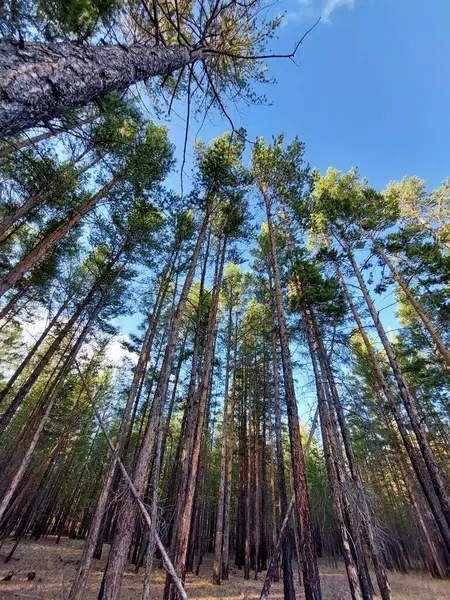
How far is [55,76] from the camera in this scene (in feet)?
5.62

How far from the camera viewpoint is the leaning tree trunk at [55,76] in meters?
1.44

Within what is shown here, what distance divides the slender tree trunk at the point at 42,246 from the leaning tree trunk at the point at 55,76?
220 inches

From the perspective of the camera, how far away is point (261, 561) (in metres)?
16.5

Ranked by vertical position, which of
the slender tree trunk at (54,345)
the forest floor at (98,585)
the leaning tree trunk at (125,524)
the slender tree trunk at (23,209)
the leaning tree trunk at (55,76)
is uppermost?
the slender tree trunk at (23,209)

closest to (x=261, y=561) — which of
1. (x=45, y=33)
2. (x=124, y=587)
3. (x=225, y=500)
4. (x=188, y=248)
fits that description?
(x=225, y=500)

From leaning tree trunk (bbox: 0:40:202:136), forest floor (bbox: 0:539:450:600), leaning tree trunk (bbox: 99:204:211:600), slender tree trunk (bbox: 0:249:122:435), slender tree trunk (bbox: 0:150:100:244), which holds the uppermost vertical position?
slender tree trunk (bbox: 0:150:100:244)

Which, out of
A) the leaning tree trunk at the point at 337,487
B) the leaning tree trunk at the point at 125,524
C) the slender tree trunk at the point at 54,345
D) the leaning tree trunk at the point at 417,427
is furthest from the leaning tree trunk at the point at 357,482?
the slender tree trunk at the point at 54,345

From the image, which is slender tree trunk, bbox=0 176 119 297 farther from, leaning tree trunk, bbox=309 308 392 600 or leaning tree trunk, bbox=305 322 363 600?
leaning tree trunk, bbox=305 322 363 600

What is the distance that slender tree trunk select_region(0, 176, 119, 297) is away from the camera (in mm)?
7121

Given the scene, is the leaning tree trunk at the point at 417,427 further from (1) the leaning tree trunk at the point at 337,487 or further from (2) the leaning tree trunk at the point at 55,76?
(2) the leaning tree trunk at the point at 55,76

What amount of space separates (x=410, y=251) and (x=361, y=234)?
2150mm

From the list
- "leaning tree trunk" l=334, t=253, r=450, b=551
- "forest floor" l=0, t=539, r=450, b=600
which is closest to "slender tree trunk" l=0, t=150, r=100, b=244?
"forest floor" l=0, t=539, r=450, b=600

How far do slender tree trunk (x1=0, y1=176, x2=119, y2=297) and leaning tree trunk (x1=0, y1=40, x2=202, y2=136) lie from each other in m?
5.58

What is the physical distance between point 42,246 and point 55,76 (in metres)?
7.69
